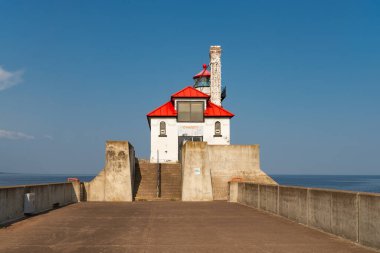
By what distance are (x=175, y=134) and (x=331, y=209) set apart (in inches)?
1343

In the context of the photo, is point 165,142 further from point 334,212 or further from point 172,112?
point 334,212

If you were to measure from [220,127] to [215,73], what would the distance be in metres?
14.1

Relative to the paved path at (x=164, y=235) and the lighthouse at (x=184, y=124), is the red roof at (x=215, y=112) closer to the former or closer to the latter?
the lighthouse at (x=184, y=124)

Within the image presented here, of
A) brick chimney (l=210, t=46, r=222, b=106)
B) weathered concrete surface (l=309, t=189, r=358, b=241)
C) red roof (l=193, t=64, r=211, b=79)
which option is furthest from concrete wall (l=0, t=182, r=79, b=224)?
red roof (l=193, t=64, r=211, b=79)

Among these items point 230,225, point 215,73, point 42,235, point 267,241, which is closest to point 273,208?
point 230,225

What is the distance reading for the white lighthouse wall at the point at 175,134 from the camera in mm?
46688

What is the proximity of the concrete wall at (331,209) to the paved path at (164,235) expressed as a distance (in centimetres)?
42

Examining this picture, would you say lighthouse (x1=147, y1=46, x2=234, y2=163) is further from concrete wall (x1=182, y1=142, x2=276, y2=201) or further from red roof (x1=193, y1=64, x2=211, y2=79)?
red roof (x1=193, y1=64, x2=211, y2=79)

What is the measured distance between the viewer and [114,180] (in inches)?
1173

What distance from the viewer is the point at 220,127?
158ft

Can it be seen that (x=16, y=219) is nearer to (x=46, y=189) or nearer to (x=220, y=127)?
(x=46, y=189)

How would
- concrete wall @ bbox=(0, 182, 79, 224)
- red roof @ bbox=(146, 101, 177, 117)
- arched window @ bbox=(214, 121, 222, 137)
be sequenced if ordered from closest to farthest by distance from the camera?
1. concrete wall @ bbox=(0, 182, 79, 224)
2. red roof @ bbox=(146, 101, 177, 117)
3. arched window @ bbox=(214, 121, 222, 137)

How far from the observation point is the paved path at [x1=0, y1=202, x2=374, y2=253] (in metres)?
11.3

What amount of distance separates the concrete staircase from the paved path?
37.9 ft
